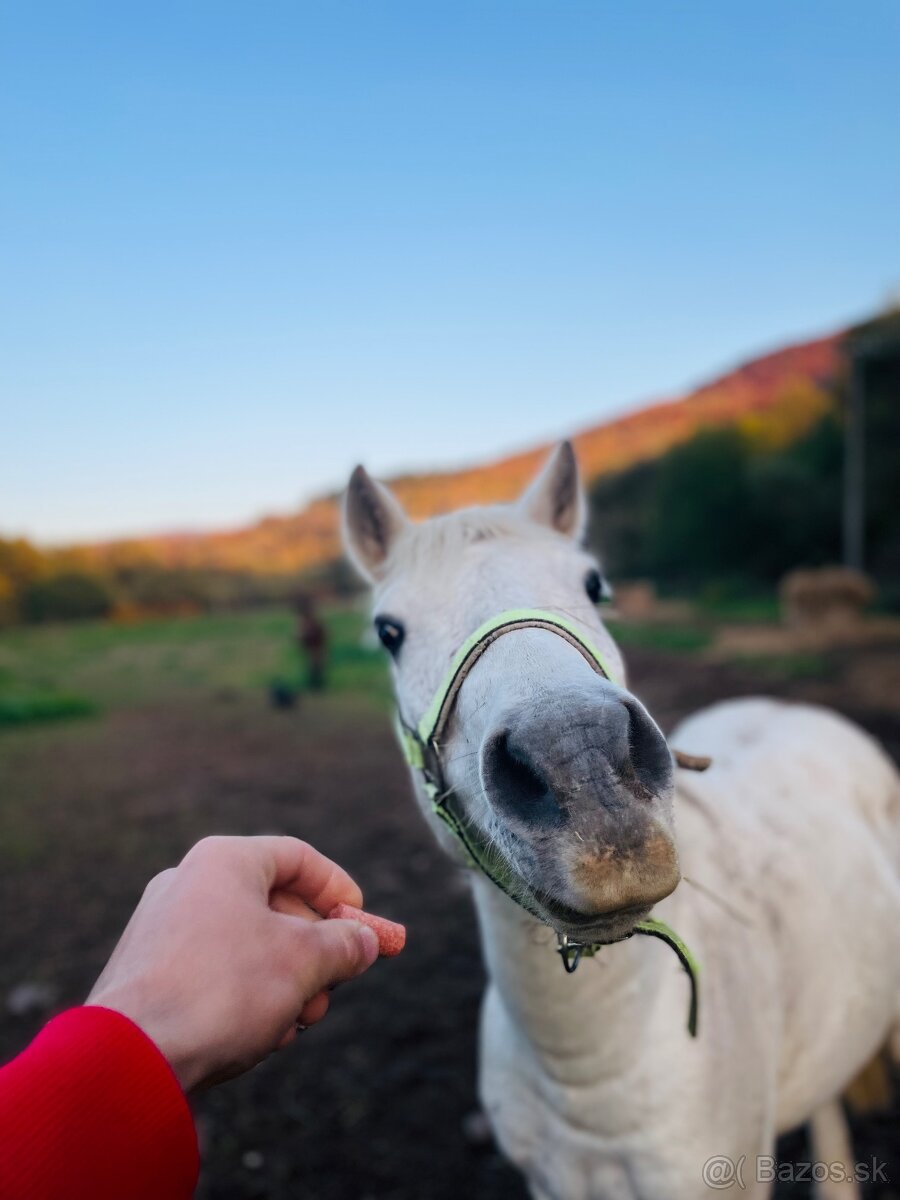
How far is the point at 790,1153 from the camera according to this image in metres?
3.11

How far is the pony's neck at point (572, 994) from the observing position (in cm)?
157

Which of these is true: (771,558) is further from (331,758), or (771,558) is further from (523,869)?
(523,869)

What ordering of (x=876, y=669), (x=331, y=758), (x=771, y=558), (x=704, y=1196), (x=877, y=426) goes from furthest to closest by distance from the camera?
(x=771, y=558)
(x=877, y=426)
(x=876, y=669)
(x=331, y=758)
(x=704, y=1196)

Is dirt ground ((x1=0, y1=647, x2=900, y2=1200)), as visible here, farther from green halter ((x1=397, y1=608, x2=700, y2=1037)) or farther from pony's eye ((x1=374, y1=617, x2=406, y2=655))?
pony's eye ((x1=374, y1=617, x2=406, y2=655))

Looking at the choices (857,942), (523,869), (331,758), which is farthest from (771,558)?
(523,869)

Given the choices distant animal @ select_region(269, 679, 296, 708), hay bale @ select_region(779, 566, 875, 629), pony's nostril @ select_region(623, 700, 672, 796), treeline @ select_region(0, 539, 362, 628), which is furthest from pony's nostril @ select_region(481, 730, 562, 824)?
treeline @ select_region(0, 539, 362, 628)

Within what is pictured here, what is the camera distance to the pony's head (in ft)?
3.19

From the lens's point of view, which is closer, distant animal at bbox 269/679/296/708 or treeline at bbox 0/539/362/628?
distant animal at bbox 269/679/296/708

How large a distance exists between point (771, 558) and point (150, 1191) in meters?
28.0

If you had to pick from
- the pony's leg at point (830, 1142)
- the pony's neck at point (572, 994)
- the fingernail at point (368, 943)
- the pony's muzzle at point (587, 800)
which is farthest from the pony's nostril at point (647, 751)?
the pony's leg at point (830, 1142)

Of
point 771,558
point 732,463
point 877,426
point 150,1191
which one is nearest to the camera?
point 150,1191

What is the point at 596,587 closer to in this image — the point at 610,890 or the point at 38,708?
the point at 610,890

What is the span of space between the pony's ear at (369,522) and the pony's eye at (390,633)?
328mm

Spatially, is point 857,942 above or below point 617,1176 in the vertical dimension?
below
